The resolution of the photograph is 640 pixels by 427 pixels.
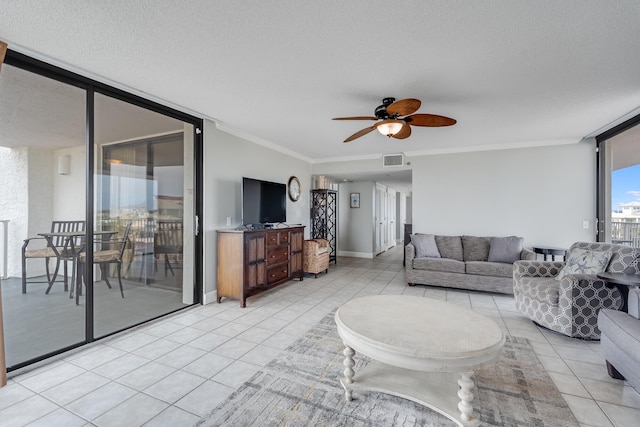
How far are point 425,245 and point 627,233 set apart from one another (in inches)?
142

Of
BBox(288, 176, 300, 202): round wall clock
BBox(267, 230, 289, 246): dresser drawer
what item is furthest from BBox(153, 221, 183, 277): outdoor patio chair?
BBox(288, 176, 300, 202): round wall clock

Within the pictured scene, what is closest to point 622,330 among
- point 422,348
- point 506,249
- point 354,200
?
point 422,348

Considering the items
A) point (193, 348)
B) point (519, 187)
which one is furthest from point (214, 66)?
point (519, 187)

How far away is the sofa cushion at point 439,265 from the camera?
14.3ft

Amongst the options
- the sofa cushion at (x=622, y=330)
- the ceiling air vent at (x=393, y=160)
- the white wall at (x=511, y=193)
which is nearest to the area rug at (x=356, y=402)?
the sofa cushion at (x=622, y=330)

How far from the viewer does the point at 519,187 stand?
4.80 m

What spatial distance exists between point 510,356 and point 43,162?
439 centimetres

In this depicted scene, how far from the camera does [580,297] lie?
2.65 metres

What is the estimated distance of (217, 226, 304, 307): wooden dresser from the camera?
11.8 feet

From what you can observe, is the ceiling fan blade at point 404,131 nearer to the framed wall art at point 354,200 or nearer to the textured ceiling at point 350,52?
the textured ceiling at point 350,52

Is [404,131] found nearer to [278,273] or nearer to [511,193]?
[278,273]

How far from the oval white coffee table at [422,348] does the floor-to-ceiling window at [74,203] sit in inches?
98.0

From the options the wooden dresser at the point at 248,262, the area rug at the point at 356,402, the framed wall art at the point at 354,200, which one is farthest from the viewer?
the framed wall art at the point at 354,200

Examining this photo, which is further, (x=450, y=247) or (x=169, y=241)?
(x=450, y=247)
